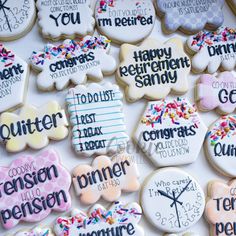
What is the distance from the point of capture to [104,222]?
923 mm

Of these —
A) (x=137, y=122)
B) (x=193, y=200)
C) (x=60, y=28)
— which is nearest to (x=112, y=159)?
(x=137, y=122)

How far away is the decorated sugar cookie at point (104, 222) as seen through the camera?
0.91 meters

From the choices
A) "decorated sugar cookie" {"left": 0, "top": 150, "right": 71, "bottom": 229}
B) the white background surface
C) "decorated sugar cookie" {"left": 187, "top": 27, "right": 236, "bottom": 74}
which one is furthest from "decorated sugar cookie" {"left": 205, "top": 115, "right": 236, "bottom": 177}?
"decorated sugar cookie" {"left": 0, "top": 150, "right": 71, "bottom": 229}

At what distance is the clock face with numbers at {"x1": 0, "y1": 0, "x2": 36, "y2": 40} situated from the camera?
981 mm

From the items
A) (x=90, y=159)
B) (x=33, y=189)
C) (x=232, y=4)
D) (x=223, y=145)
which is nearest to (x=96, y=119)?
(x=90, y=159)

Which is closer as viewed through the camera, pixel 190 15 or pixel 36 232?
pixel 36 232

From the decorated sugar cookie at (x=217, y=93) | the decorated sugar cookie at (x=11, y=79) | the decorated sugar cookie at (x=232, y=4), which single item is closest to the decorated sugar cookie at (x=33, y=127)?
the decorated sugar cookie at (x=11, y=79)

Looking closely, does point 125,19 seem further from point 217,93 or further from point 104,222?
point 104,222

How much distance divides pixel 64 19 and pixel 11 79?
198mm

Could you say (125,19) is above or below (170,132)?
above

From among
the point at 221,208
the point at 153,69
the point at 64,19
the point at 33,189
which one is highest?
the point at 64,19

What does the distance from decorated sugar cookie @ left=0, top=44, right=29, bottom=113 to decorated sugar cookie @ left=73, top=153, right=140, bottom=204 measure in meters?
0.22

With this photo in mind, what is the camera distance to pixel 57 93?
0.99 m

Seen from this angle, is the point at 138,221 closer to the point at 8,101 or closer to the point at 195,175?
the point at 195,175
